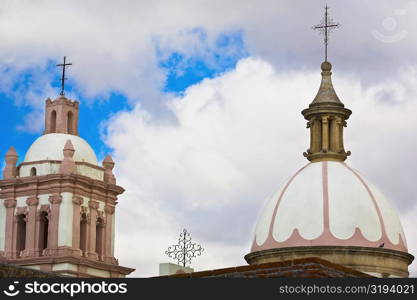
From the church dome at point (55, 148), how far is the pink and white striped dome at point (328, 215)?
670 inches

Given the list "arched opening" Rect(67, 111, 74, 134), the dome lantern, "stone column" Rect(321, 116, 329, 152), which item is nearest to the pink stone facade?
"arched opening" Rect(67, 111, 74, 134)

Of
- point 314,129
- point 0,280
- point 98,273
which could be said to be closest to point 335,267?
point 0,280

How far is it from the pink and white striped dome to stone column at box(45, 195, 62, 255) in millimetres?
15215

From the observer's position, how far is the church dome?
52.8m

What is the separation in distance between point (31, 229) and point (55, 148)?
12.0 ft

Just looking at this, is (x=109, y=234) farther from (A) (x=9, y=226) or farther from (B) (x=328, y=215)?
(B) (x=328, y=215)

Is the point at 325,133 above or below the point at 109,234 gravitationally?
below

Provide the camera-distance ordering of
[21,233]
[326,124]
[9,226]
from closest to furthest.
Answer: [326,124] → [9,226] → [21,233]

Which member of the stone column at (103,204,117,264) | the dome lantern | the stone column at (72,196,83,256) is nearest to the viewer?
the dome lantern

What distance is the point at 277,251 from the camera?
36125 mm

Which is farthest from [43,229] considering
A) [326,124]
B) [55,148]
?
[326,124]

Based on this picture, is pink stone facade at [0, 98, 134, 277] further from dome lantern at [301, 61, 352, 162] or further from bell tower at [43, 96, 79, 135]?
dome lantern at [301, 61, 352, 162]

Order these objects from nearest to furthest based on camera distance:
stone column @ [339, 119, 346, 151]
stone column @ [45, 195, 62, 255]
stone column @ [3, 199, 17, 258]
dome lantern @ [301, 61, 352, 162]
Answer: dome lantern @ [301, 61, 352, 162] → stone column @ [339, 119, 346, 151] → stone column @ [45, 195, 62, 255] → stone column @ [3, 199, 17, 258]

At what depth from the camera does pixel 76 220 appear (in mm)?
51750
